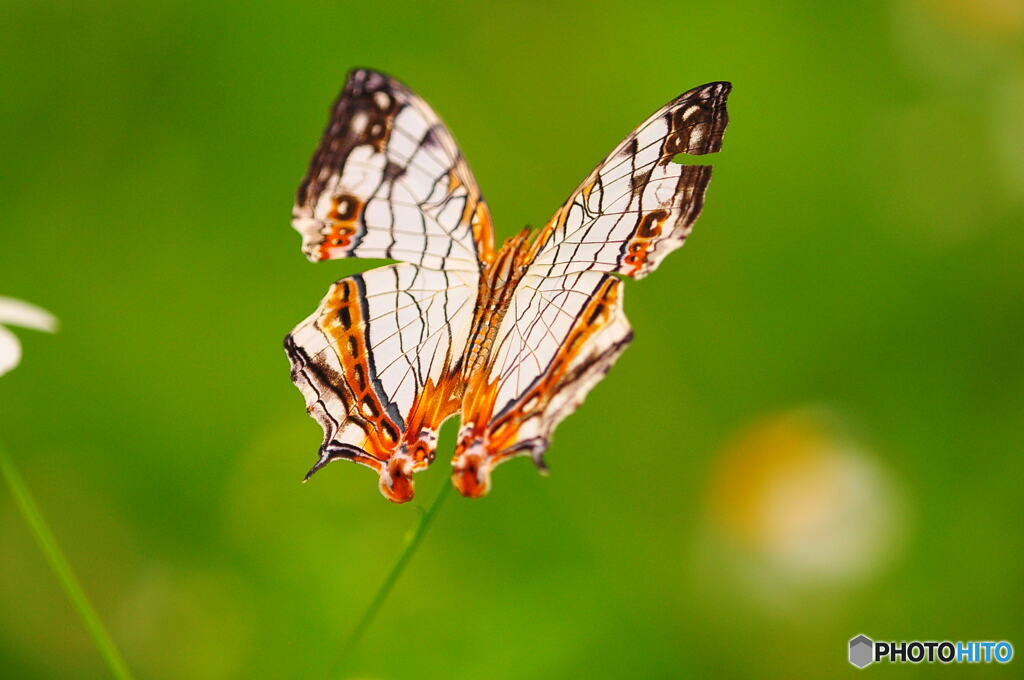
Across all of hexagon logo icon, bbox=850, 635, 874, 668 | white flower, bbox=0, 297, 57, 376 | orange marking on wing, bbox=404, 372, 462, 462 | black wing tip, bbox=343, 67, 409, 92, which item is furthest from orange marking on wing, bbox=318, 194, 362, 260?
hexagon logo icon, bbox=850, 635, 874, 668

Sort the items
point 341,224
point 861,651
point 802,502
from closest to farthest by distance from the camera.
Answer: point 341,224, point 861,651, point 802,502

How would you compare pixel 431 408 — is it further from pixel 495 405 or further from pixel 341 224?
pixel 341 224

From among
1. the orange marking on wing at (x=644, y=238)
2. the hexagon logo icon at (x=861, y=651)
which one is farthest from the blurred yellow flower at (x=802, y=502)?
the orange marking on wing at (x=644, y=238)

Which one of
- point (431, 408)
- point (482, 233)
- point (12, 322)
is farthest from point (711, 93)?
point (12, 322)

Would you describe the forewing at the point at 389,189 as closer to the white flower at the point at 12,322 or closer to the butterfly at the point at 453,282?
the butterfly at the point at 453,282

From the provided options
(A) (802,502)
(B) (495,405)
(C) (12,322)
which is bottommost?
(C) (12,322)

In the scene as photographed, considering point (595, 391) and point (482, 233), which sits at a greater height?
point (595, 391)

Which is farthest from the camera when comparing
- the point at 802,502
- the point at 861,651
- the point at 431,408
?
the point at 802,502

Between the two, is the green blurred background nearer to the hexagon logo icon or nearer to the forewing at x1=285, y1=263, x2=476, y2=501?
the hexagon logo icon
